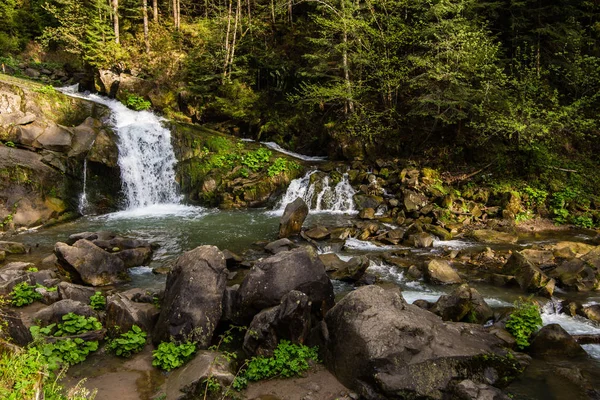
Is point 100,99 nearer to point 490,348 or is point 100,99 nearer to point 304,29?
point 304,29

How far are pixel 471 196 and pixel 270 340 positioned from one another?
1208 centimetres

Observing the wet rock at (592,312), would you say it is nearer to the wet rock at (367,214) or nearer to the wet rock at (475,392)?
the wet rock at (475,392)

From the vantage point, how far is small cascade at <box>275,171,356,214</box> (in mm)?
16719

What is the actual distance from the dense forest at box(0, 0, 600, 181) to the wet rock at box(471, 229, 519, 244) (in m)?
3.87

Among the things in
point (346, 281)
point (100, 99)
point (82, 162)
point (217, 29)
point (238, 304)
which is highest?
point (217, 29)

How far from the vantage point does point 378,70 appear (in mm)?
18172

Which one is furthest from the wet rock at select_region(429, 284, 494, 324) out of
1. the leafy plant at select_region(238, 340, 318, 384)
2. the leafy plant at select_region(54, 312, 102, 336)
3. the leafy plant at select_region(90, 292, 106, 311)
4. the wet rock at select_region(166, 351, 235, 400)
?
the leafy plant at select_region(90, 292, 106, 311)

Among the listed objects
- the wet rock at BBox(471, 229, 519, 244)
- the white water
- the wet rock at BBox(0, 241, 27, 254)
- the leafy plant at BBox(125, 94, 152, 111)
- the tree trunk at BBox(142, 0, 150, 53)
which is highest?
the tree trunk at BBox(142, 0, 150, 53)

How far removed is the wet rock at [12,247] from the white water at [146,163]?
20.0 feet

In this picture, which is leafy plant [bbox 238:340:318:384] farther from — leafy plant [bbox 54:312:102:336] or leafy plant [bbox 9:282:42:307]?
leafy plant [bbox 9:282:42:307]

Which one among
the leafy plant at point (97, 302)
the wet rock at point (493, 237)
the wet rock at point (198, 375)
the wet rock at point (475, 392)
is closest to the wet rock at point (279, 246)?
the leafy plant at point (97, 302)

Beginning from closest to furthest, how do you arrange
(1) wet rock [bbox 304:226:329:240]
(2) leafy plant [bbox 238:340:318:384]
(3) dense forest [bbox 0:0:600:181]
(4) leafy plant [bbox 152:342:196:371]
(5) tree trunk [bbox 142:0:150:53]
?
(2) leafy plant [bbox 238:340:318:384] → (4) leafy plant [bbox 152:342:196:371] → (1) wet rock [bbox 304:226:329:240] → (3) dense forest [bbox 0:0:600:181] → (5) tree trunk [bbox 142:0:150:53]

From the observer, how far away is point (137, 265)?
10.8 metres

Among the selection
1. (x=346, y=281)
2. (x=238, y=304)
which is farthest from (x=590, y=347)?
(x=238, y=304)
